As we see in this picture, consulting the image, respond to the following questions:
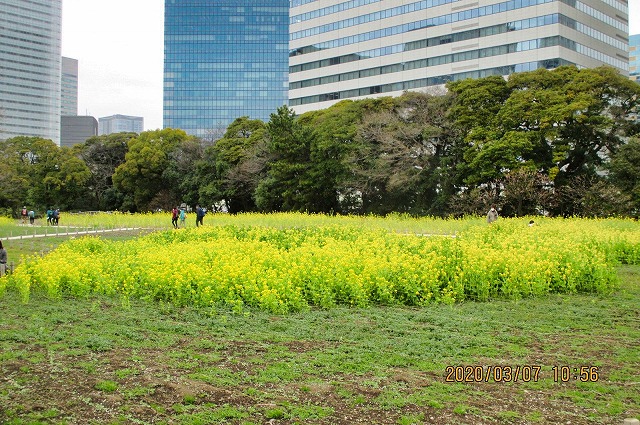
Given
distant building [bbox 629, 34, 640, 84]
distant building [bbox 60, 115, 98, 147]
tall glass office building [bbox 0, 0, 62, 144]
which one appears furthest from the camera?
distant building [bbox 60, 115, 98, 147]

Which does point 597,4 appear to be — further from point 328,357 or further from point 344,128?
point 328,357

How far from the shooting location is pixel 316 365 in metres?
6.63

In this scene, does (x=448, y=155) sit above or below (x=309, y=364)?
above

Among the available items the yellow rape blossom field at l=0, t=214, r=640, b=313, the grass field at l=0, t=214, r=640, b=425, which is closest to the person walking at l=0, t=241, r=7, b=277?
the yellow rape blossom field at l=0, t=214, r=640, b=313

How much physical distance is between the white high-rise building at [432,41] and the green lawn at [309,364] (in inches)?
1992

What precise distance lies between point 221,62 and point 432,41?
83335mm

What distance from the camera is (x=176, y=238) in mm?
18812

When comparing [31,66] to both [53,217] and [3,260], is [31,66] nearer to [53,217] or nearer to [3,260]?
[53,217]

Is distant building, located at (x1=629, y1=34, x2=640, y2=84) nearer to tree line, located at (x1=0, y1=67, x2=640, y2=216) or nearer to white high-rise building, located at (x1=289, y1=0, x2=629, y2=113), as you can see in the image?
white high-rise building, located at (x1=289, y1=0, x2=629, y2=113)

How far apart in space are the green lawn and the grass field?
0.8 inches

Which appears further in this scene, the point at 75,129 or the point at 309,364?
the point at 75,129

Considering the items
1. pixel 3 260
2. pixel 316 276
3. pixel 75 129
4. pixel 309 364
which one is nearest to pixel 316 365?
pixel 309 364

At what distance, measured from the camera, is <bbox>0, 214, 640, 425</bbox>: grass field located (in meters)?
5.30

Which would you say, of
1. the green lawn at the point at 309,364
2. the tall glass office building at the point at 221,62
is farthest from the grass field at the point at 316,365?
the tall glass office building at the point at 221,62
